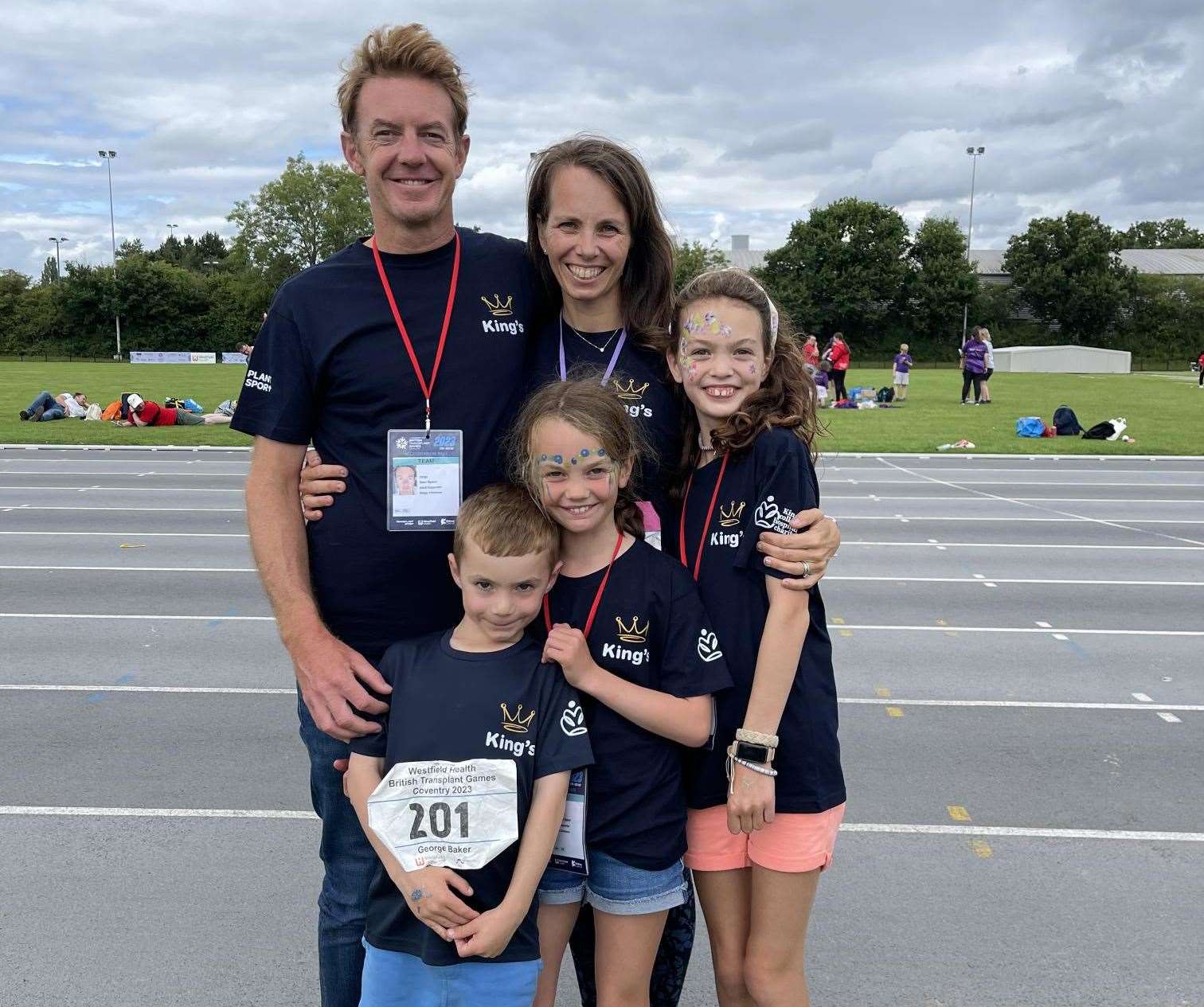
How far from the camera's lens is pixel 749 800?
Answer: 2.25 m

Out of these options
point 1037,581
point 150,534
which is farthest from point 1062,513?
point 150,534

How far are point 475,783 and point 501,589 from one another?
0.41 meters

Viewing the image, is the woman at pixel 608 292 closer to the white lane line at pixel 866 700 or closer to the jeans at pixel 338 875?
the jeans at pixel 338 875

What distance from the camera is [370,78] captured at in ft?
7.79

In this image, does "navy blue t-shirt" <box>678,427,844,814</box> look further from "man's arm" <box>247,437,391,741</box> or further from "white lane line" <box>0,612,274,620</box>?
"white lane line" <box>0,612,274,620</box>

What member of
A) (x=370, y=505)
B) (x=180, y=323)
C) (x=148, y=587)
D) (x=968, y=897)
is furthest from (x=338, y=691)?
(x=180, y=323)

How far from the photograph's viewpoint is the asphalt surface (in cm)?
318

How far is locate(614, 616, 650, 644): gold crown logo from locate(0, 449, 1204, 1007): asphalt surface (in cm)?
145

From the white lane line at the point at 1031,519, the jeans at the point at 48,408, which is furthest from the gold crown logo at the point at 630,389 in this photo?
the jeans at the point at 48,408

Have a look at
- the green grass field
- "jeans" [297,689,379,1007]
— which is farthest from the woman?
the green grass field

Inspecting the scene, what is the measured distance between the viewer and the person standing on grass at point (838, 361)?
26.1 metres

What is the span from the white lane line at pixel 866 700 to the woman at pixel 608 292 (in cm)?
358

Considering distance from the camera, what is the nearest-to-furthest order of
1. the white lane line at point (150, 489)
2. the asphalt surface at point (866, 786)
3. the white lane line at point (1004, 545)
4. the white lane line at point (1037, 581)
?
the asphalt surface at point (866, 786) → the white lane line at point (1037, 581) → the white lane line at point (1004, 545) → the white lane line at point (150, 489)

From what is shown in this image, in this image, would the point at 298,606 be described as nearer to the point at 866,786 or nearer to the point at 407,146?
the point at 407,146
